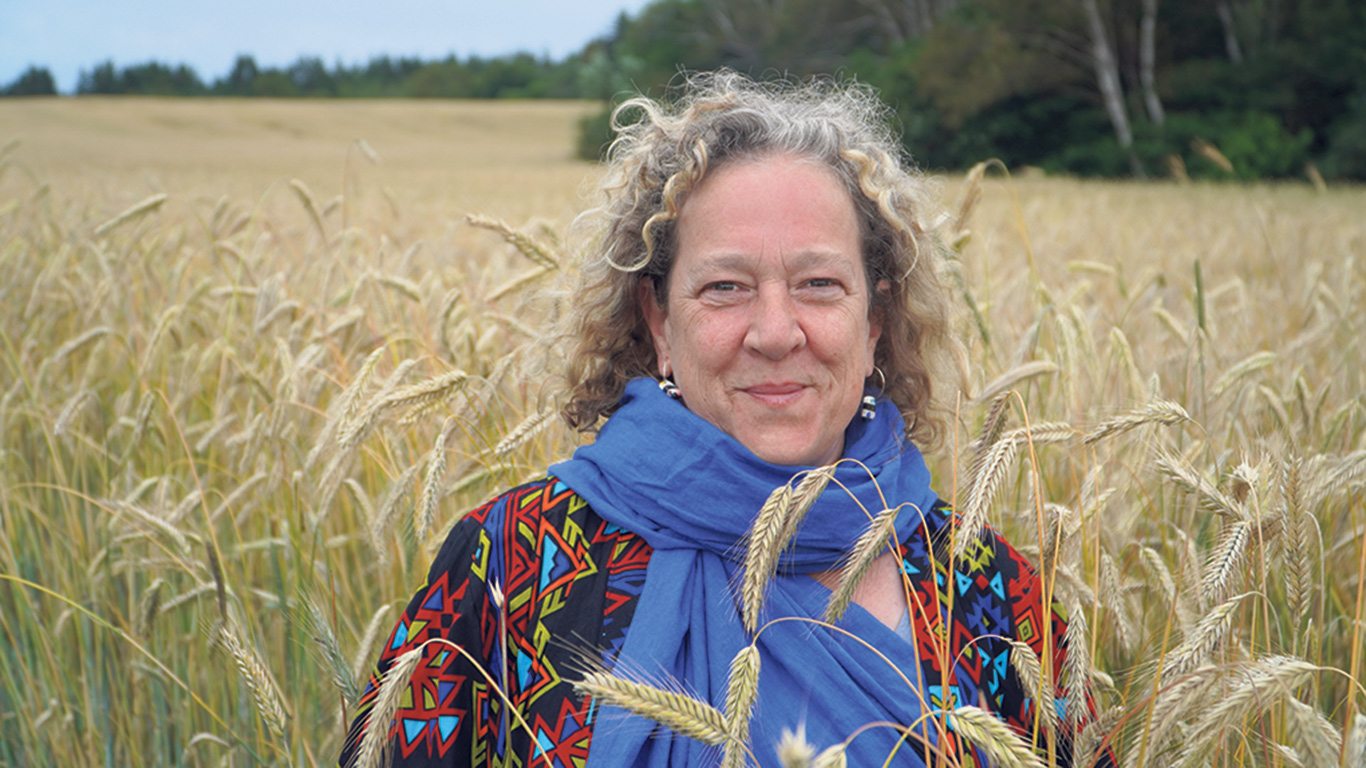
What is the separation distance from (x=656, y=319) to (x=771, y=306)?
0.31 m

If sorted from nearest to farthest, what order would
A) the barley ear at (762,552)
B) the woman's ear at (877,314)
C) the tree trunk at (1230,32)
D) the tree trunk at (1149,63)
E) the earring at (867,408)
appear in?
the barley ear at (762,552)
the earring at (867,408)
the woman's ear at (877,314)
the tree trunk at (1149,63)
the tree trunk at (1230,32)

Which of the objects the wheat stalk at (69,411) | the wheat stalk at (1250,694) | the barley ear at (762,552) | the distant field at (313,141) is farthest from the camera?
the distant field at (313,141)

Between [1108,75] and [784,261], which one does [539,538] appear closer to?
[784,261]

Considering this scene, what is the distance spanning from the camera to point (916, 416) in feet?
6.30

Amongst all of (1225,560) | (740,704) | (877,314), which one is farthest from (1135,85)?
(740,704)

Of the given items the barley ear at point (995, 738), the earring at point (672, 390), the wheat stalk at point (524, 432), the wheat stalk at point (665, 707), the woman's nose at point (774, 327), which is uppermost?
the woman's nose at point (774, 327)

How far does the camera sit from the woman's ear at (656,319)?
1767 millimetres

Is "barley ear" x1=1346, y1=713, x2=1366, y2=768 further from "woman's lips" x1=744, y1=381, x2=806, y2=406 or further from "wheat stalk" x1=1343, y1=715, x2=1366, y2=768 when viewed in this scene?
"woman's lips" x1=744, y1=381, x2=806, y2=406

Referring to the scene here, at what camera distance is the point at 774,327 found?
1.55 metres

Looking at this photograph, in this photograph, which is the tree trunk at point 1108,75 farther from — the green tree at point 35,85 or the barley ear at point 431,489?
the green tree at point 35,85

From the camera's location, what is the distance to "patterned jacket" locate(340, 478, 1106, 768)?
1.40 m

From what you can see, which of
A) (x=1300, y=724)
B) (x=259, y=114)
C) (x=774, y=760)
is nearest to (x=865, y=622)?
(x=774, y=760)

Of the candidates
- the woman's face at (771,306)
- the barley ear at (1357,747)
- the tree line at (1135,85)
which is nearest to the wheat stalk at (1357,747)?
the barley ear at (1357,747)

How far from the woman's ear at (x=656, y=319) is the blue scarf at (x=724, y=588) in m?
0.15
